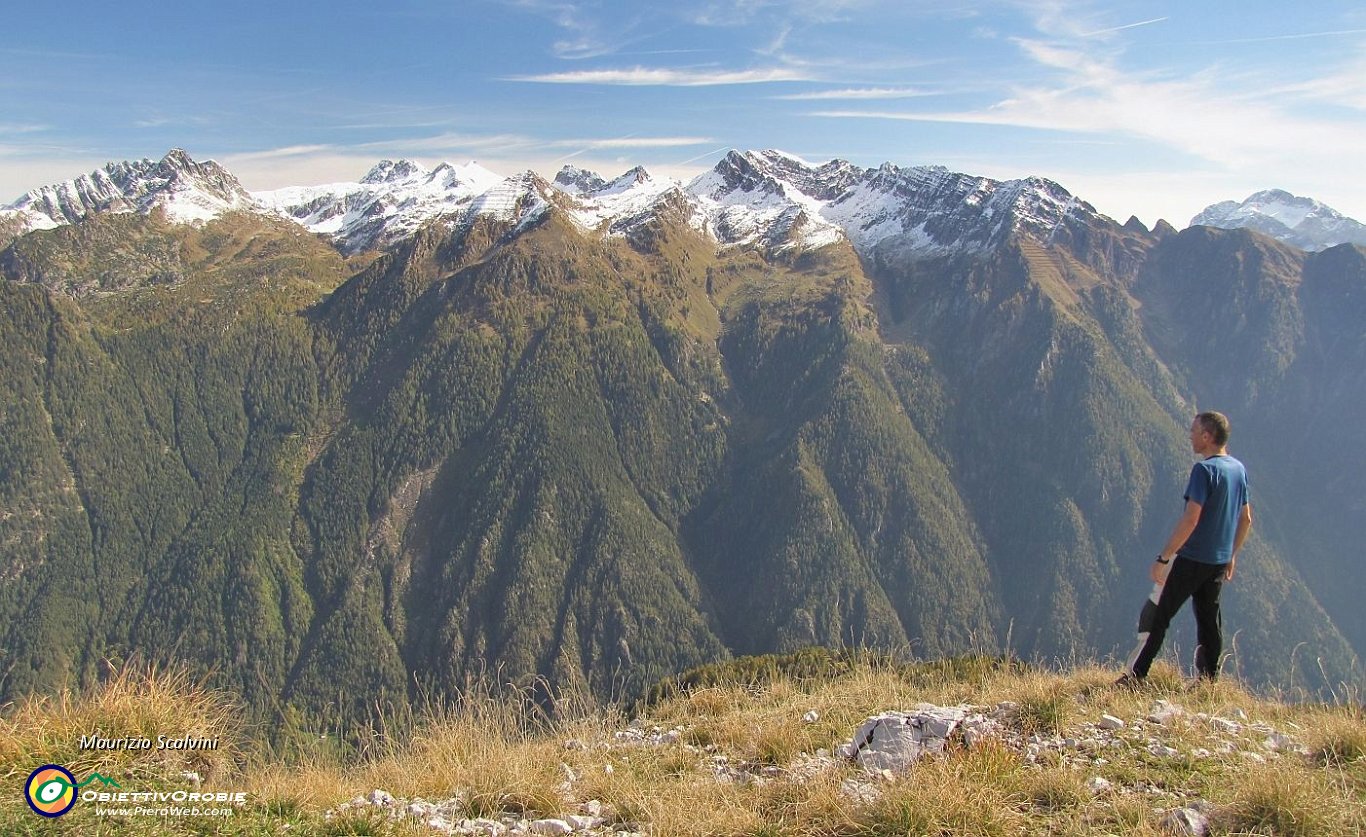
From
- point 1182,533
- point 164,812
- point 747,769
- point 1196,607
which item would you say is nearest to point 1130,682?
point 1196,607

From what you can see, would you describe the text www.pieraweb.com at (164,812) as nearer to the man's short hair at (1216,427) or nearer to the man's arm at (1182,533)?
the man's arm at (1182,533)

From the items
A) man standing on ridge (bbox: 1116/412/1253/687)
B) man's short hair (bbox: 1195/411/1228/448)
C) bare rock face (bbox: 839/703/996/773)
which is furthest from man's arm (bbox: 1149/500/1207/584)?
bare rock face (bbox: 839/703/996/773)

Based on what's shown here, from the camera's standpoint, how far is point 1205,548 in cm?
1000

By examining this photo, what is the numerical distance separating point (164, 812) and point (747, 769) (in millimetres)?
5605

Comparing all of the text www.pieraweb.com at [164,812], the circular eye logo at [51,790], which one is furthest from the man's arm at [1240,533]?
the circular eye logo at [51,790]

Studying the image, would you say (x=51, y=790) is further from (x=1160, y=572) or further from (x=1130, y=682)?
(x=1160, y=572)

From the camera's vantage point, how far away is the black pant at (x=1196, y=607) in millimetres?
10110

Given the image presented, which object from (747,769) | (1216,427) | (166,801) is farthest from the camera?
(1216,427)

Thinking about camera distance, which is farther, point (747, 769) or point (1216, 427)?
point (1216, 427)

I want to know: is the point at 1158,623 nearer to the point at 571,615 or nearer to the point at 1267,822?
the point at 1267,822

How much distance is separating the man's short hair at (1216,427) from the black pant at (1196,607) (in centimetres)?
175

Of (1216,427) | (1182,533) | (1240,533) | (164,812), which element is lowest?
(164,812)

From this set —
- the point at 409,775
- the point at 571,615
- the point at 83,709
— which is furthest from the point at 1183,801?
the point at 571,615

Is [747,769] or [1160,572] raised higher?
[1160,572]
